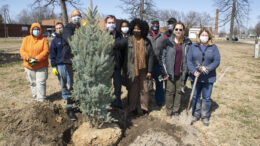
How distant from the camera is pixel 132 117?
4246 millimetres

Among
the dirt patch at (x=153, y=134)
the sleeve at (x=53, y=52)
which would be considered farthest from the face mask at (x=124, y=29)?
the dirt patch at (x=153, y=134)

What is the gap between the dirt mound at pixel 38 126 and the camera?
2950mm

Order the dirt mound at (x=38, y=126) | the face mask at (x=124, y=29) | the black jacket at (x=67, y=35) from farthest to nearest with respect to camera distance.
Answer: the face mask at (x=124, y=29)
the black jacket at (x=67, y=35)
the dirt mound at (x=38, y=126)

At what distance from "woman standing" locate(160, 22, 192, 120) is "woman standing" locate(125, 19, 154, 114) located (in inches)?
13.9

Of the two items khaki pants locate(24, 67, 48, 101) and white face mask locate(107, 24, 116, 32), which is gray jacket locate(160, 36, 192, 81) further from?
khaki pants locate(24, 67, 48, 101)

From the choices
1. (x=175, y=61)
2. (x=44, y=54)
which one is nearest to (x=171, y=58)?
(x=175, y=61)

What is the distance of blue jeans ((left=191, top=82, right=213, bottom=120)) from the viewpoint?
13.1 feet

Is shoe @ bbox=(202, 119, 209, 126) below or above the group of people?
below

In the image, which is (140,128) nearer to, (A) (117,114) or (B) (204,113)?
(A) (117,114)

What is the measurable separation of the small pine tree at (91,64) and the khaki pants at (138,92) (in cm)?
119

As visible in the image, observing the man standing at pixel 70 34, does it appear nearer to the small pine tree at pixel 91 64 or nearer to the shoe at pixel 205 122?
the small pine tree at pixel 91 64

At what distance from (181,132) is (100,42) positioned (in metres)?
2.29

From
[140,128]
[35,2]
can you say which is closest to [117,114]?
[140,128]

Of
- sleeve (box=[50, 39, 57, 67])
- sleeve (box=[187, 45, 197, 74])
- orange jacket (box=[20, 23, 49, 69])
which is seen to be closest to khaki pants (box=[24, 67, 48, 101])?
orange jacket (box=[20, 23, 49, 69])
